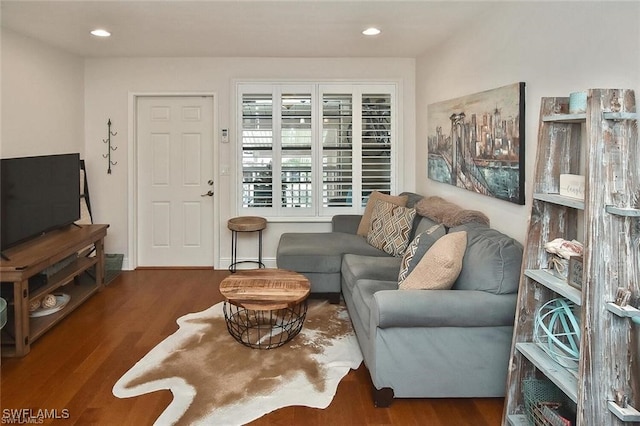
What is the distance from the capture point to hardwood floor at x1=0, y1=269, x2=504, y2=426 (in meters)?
2.54

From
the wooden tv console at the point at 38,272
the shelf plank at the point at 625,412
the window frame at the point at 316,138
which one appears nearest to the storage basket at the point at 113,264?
the wooden tv console at the point at 38,272

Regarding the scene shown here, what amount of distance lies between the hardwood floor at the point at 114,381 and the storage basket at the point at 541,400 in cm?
30

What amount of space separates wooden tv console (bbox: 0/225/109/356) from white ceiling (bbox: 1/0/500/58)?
1.74m

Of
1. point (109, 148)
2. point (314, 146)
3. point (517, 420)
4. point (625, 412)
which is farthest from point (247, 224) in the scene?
point (625, 412)

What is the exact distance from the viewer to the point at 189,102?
5.64 m

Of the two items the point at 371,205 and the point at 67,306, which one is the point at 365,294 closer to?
the point at 371,205

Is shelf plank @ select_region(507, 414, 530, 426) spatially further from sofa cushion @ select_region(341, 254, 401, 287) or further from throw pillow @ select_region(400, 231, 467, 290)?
sofa cushion @ select_region(341, 254, 401, 287)

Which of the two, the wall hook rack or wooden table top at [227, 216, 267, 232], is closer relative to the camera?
wooden table top at [227, 216, 267, 232]

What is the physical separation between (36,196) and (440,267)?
320 centimetres

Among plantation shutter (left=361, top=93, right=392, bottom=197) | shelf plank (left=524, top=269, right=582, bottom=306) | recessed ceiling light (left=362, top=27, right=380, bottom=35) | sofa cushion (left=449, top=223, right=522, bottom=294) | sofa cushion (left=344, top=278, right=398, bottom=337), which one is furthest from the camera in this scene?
plantation shutter (left=361, top=93, right=392, bottom=197)

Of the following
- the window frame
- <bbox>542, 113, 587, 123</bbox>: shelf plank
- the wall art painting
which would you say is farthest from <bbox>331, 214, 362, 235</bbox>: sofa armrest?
<bbox>542, 113, 587, 123</bbox>: shelf plank

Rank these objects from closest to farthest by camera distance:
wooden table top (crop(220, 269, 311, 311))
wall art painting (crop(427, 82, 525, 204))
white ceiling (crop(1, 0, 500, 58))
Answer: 1. wall art painting (crop(427, 82, 525, 204))
2. wooden table top (crop(220, 269, 311, 311))
3. white ceiling (crop(1, 0, 500, 58))

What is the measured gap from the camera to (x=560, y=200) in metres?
2.08

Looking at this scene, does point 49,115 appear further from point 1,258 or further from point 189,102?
point 1,258
